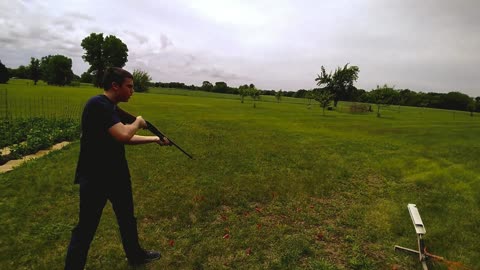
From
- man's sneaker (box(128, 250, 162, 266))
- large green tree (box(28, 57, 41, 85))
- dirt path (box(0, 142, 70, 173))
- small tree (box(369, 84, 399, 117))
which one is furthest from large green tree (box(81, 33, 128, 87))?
man's sneaker (box(128, 250, 162, 266))

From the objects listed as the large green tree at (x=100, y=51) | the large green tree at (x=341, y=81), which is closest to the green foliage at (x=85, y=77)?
the large green tree at (x=100, y=51)

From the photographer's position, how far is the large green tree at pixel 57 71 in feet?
310

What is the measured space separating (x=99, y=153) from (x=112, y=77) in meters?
0.93

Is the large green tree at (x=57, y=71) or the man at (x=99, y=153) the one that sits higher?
the large green tree at (x=57, y=71)

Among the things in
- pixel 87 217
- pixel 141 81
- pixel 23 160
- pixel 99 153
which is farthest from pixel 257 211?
pixel 141 81

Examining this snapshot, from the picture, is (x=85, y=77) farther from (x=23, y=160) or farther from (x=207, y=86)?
(x=23, y=160)

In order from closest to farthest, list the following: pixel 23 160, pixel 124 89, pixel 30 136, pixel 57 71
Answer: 1. pixel 124 89
2. pixel 23 160
3. pixel 30 136
4. pixel 57 71

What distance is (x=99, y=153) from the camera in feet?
10.8

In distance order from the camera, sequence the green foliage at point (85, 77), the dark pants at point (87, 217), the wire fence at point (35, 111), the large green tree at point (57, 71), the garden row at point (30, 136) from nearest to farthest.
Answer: the dark pants at point (87, 217) < the garden row at point (30, 136) < the wire fence at point (35, 111) < the large green tree at point (57, 71) < the green foliage at point (85, 77)

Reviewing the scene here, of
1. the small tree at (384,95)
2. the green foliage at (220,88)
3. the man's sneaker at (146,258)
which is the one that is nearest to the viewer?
the man's sneaker at (146,258)

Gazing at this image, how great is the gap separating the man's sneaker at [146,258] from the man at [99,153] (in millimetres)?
855

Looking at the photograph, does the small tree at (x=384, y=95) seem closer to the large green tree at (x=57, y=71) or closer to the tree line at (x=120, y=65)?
the tree line at (x=120, y=65)

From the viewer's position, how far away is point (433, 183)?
8844mm

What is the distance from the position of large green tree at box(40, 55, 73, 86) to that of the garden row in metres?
95.1
